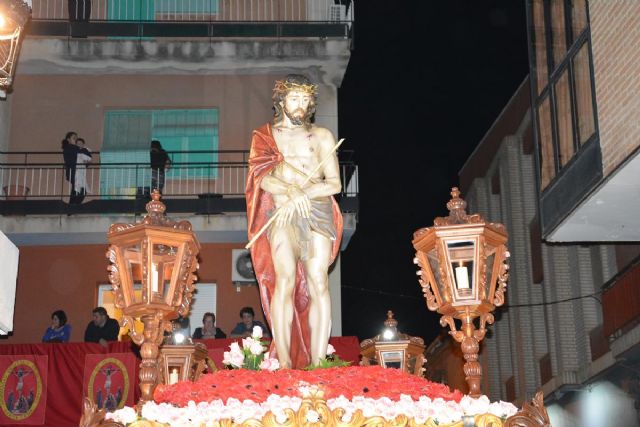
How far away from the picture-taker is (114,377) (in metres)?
17.0

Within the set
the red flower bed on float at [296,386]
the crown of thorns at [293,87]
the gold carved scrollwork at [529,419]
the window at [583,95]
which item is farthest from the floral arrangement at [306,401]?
the window at [583,95]

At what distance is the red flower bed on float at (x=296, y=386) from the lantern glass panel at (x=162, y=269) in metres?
0.87

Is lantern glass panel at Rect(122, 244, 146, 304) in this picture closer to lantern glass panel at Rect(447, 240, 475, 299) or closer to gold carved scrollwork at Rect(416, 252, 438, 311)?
gold carved scrollwork at Rect(416, 252, 438, 311)

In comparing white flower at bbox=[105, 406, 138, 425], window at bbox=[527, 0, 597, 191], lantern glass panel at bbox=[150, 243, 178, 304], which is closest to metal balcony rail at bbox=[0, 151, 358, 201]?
window at bbox=[527, 0, 597, 191]

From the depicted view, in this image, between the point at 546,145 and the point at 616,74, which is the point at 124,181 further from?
the point at 616,74

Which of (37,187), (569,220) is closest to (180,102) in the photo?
(37,187)

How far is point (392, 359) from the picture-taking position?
11.4 m

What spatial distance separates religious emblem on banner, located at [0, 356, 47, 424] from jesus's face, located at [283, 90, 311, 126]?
888 cm

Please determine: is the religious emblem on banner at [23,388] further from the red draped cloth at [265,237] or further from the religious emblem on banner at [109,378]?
the red draped cloth at [265,237]

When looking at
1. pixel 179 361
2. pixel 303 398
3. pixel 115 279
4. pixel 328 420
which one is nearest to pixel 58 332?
pixel 179 361

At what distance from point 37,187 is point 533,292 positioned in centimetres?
1314

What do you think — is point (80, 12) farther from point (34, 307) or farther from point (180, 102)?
point (34, 307)

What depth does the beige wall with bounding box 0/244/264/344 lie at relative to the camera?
2153 centimetres

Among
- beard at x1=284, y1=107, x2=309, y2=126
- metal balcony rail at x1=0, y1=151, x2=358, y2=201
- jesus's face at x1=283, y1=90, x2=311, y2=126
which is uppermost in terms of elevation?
metal balcony rail at x1=0, y1=151, x2=358, y2=201
